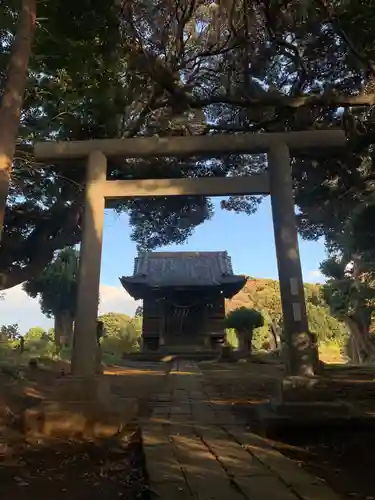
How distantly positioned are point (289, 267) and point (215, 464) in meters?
3.35

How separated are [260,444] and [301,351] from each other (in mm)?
1912

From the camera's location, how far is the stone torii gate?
6023 mm

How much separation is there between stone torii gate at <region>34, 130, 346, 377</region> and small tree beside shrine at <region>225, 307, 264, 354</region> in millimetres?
11418

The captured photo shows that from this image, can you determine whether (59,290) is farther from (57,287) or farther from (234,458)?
(234,458)

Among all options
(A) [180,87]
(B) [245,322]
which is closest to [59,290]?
(B) [245,322]

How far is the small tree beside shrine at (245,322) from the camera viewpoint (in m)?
17.8

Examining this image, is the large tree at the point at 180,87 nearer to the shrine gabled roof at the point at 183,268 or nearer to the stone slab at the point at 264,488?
the stone slab at the point at 264,488

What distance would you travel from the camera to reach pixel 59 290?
85.8ft

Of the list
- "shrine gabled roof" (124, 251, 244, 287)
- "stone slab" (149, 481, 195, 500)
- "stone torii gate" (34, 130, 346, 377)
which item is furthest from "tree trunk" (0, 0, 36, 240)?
"shrine gabled roof" (124, 251, 244, 287)

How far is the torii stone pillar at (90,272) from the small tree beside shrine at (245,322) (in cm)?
1216

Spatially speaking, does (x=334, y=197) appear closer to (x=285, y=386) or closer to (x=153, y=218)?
(x=153, y=218)

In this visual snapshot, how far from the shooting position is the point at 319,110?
977 centimetres

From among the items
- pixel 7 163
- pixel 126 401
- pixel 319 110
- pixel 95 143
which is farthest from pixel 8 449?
pixel 319 110

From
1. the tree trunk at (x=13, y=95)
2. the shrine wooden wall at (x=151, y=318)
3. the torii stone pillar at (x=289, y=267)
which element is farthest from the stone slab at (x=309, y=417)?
the shrine wooden wall at (x=151, y=318)
